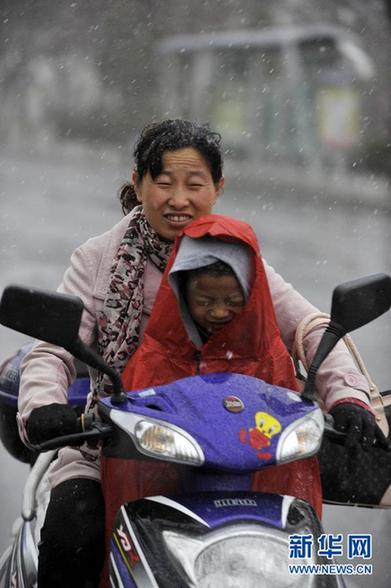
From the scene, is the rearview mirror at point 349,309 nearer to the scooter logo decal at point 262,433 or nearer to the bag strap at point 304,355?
the scooter logo decal at point 262,433

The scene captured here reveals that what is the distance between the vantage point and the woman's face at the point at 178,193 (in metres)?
3.40

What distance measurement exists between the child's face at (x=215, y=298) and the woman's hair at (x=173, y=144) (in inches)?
24.1

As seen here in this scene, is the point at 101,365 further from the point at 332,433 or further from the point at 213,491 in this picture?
the point at 332,433

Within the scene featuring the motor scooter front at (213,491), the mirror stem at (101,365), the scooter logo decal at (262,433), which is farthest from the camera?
the mirror stem at (101,365)

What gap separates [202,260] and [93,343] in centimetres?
76

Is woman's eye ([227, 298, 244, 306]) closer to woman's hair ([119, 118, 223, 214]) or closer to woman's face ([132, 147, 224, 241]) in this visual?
woman's face ([132, 147, 224, 241])

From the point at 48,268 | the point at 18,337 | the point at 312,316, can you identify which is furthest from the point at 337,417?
the point at 48,268

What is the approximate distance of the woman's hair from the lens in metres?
3.46

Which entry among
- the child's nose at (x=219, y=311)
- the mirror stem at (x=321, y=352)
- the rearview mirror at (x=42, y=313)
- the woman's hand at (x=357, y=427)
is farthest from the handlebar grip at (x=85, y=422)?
the woman's hand at (x=357, y=427)

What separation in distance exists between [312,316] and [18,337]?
5536 mm

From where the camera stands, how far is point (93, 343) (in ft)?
11.6

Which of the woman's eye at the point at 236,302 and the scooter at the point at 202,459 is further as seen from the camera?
the woman's eye at the point at 236,302

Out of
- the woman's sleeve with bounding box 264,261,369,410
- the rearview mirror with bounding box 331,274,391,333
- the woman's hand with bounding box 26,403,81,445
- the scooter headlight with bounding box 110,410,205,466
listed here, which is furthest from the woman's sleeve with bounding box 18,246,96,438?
the rearview mirror with bounding box 331,274,391,333

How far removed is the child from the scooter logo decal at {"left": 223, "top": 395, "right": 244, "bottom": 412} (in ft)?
0.87
